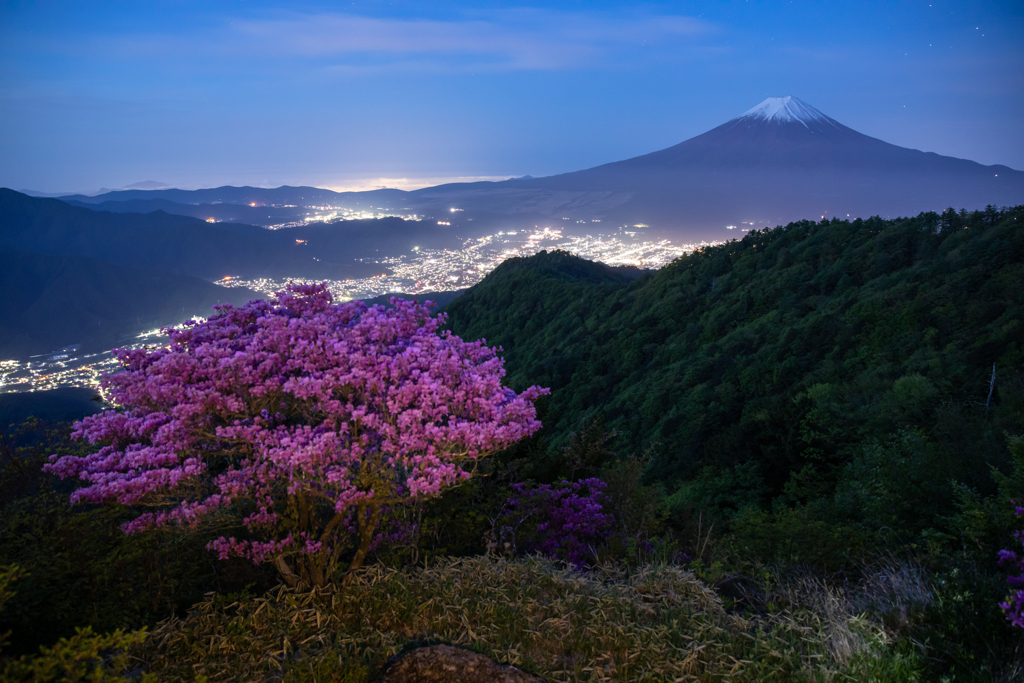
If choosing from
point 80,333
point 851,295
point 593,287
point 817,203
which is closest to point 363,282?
point 80,333

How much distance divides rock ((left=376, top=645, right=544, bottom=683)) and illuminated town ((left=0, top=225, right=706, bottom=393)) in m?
30.9

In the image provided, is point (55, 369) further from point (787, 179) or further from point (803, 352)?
point (787, 179)

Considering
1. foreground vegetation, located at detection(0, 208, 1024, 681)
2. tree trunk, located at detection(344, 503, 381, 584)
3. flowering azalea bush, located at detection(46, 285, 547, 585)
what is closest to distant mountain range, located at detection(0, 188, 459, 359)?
foreground vegetation, located at detection(0, 208, 1024, 681)

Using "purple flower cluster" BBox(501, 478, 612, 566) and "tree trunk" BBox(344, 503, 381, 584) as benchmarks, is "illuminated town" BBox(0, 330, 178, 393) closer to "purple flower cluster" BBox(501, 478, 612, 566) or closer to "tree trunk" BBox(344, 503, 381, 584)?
"purple flower cluster" BBox(501, 478, 612, 566)

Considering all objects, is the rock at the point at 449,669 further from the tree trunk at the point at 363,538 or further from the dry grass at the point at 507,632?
the tree trunk at the point at 363,538

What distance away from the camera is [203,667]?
2.87 meters

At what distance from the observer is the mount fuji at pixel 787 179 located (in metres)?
119

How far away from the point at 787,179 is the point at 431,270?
95135mm

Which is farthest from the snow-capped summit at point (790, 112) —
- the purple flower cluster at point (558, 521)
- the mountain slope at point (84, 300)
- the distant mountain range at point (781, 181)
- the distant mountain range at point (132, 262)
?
the purple flower cluster at point (558, 521)

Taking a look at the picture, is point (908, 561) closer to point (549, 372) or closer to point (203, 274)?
point (549, 372)

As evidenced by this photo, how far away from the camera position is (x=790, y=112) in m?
126

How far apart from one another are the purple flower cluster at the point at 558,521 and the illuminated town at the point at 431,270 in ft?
93.9

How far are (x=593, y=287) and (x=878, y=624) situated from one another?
27186 millimetres

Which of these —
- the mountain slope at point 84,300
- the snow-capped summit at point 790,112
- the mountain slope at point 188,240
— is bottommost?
the mountain slope at point 84,300
